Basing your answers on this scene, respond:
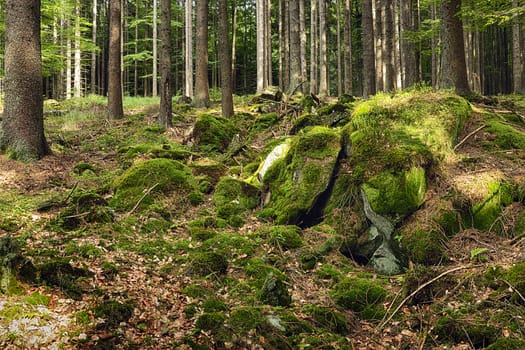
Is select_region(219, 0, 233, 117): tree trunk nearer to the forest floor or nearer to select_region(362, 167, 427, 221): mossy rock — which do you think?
the forest floor

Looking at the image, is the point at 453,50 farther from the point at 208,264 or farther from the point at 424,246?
the point at 208,264

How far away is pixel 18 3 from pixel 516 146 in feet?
37.7

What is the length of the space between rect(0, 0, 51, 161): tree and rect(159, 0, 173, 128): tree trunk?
5.01 meters

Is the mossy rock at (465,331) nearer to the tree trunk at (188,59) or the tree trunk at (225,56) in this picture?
the tree trunk at (225,56)

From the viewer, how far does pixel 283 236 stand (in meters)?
6.64

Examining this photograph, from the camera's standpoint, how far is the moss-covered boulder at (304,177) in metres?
7.34

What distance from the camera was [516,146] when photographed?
7637mm

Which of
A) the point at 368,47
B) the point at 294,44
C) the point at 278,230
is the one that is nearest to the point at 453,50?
the point at 368,47

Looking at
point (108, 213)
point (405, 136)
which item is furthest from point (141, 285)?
point (405, 136)

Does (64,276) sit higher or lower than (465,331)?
higher

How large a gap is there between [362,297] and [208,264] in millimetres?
2304

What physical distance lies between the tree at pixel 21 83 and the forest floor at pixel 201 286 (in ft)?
2.63

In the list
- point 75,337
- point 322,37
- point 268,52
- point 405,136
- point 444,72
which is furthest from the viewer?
point 268,52

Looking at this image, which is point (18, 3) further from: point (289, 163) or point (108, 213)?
point (289, 163)
